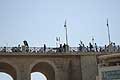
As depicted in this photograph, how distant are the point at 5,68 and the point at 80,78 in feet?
35.4

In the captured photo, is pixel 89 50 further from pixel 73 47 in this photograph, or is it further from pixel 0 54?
pixel 0 54

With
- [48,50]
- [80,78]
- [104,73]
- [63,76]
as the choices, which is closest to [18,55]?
[48,50]

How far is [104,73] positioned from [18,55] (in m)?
12.0

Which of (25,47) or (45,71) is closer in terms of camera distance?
(25,47)

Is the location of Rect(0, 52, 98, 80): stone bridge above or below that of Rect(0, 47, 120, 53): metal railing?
below

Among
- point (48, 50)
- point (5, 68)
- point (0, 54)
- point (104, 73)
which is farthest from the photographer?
point (5, 68)

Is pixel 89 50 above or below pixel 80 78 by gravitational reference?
above

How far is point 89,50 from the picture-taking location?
3228 cm

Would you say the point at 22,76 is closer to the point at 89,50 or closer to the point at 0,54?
the point at 0,54

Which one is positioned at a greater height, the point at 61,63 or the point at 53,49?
the point at 53,49

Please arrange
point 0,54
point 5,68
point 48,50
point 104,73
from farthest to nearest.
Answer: point 5,68, point 48,50, point 0,54, point 104,73

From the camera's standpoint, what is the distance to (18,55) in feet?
100

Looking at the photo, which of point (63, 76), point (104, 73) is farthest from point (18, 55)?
point (104, 73)

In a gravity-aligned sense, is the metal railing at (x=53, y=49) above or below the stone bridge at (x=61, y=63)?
above
